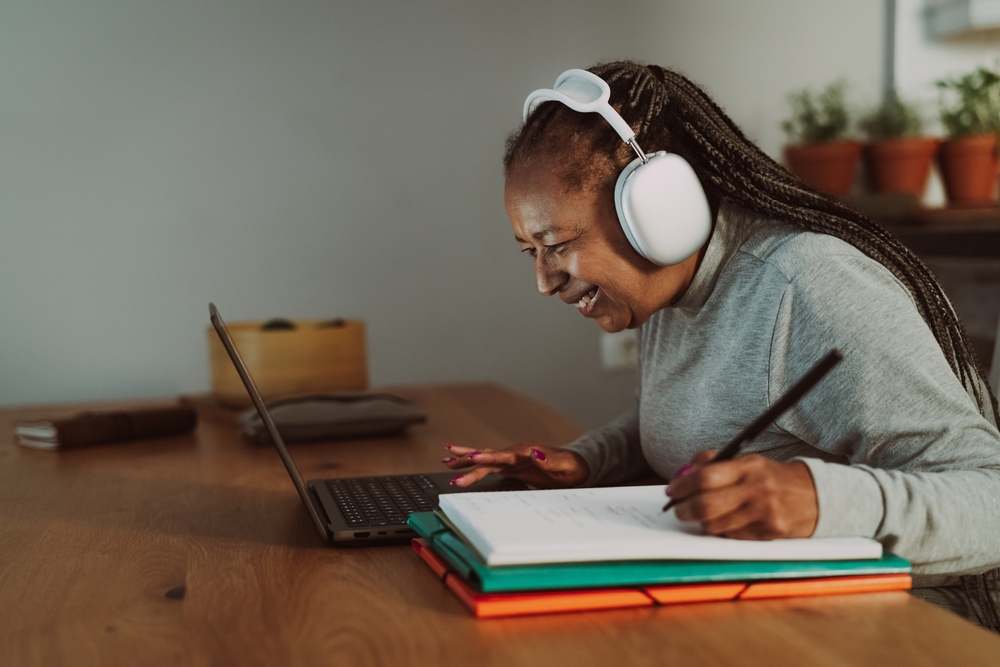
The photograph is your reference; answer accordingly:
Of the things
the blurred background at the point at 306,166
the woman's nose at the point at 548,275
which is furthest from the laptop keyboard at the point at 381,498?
the blurred background at the point at 306,166

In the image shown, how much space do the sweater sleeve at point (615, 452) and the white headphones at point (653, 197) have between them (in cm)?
30

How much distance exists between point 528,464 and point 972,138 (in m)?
1.81

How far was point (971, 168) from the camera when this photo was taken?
2.31m

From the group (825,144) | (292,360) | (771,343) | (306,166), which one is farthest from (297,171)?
(771,343)

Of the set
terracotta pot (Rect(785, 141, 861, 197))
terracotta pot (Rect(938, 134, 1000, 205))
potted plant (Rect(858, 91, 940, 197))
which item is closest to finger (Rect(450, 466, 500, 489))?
terracotta pot (Rect(785, 141, 861, 197))

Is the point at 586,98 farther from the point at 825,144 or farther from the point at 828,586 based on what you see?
the point at 825,144

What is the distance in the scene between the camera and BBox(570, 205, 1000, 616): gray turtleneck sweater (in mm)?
721

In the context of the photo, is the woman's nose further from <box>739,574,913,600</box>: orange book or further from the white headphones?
<box>739,574,913,600</box>: orange book

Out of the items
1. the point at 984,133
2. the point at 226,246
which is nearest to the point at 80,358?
the point at 226,246

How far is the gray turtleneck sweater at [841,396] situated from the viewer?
28.4 inches

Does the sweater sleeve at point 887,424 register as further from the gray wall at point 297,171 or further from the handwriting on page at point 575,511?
the gray wall at point 297,171

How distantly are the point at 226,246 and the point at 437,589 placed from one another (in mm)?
1507

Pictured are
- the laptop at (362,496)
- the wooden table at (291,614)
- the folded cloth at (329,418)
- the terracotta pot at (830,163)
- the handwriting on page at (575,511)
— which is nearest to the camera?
the wooden table at (291,614)

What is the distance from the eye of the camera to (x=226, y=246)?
202 centimetres
